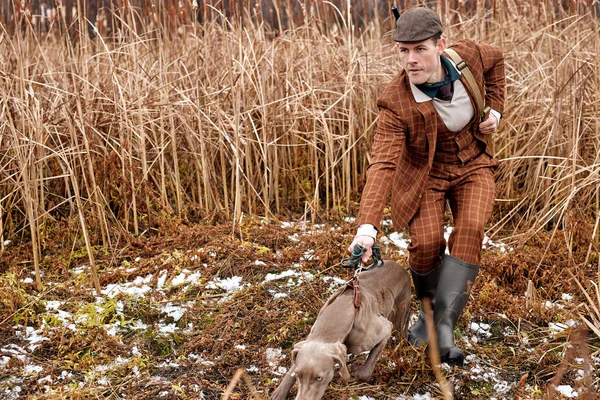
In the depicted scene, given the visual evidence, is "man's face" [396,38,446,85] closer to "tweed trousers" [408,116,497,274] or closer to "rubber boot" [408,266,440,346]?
"tweed trousers" [408,116,497,274]

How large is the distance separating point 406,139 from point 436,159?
195mm

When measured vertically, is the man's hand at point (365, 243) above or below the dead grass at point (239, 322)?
above

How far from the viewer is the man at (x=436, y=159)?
3.38m

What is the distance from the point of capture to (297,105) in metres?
5.64

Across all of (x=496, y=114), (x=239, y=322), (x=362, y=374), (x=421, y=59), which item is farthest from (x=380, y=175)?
(x=239, y=322)

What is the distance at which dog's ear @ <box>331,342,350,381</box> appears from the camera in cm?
273

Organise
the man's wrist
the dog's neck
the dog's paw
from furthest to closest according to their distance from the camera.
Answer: the man's wrist < the dog's paw < the dog's neck

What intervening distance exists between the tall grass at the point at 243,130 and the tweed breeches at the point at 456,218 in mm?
1356

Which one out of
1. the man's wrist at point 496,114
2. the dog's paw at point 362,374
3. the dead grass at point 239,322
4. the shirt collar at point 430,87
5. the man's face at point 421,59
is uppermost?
the man's face at point 421,59

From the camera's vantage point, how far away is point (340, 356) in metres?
2.75

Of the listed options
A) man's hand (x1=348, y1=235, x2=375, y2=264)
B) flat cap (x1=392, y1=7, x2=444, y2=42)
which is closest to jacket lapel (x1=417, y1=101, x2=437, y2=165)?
flat cap (x1=392, y1=7, x2=444, y2=42)

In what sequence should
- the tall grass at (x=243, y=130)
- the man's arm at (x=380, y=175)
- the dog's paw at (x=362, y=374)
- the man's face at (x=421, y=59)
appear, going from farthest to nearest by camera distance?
the tall grass at (x=243, y=130)
the man's face at (x=421, y=59)
the man's arm at (x=380, y=175)
the dog's paw at (x=362, y=374)

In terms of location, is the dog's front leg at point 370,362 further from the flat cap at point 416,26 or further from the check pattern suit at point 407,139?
the flat cap at point 416,26

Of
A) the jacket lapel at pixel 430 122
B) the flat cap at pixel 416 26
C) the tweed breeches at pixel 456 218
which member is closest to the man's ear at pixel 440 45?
the flat cap at pixel 416 26
